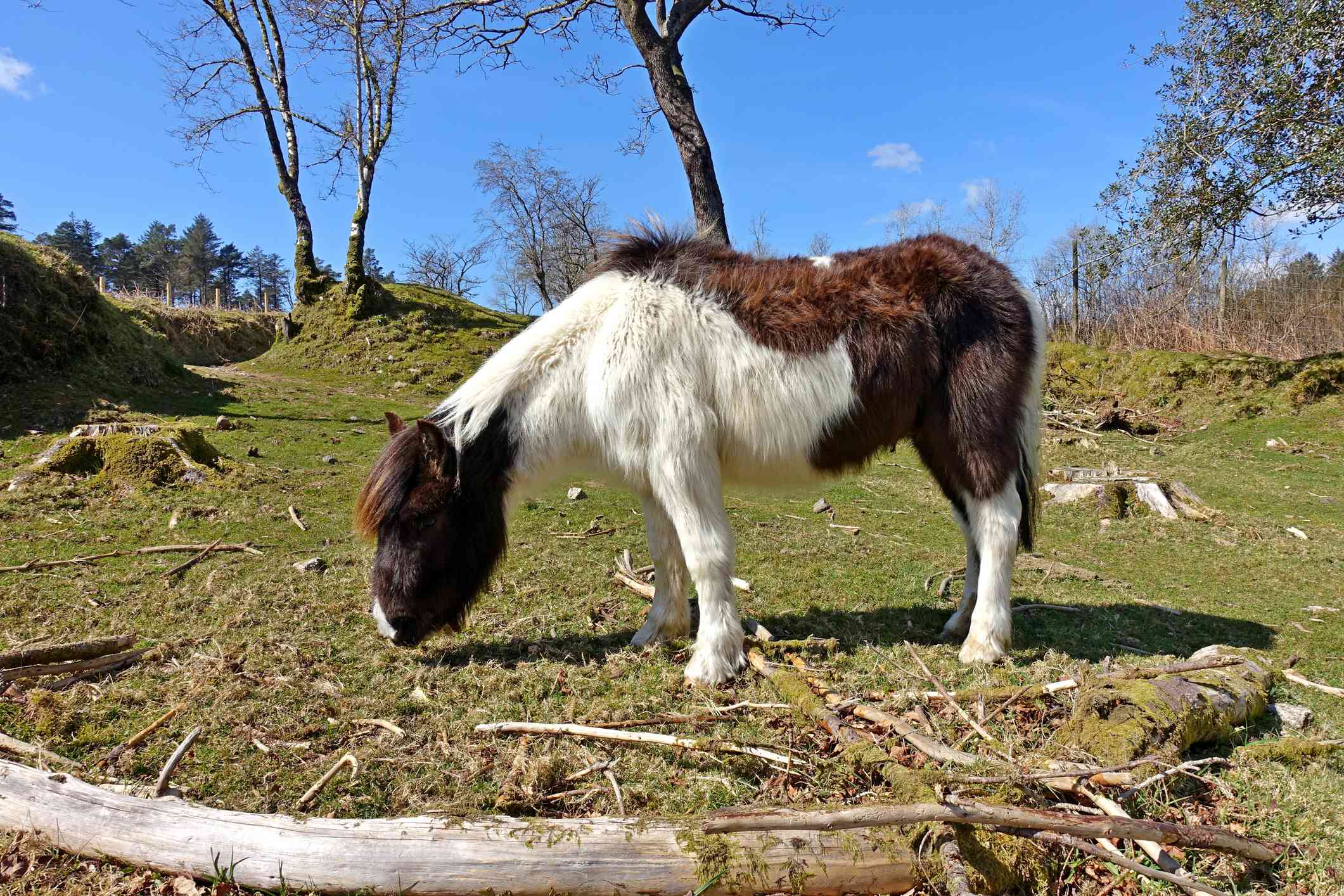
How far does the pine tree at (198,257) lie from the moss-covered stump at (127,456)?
190 ft

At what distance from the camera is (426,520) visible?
3906 millimetres

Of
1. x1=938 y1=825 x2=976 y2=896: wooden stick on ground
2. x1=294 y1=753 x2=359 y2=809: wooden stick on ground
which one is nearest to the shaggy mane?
x1=294 y1=753 x2=359 y2=809: wooden stick on ground

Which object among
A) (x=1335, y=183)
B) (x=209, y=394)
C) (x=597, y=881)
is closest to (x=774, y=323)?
(x=597, y=881)

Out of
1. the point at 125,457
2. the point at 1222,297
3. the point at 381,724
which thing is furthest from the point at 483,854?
the point at 1222,297

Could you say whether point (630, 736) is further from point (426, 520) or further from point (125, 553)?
point (125, 553)

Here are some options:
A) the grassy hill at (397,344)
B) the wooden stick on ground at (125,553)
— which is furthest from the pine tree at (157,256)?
the wooden stick on ground at (125,553)

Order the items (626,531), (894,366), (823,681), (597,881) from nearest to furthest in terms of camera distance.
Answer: (597,881), (823,681), (894,366), (626,531)

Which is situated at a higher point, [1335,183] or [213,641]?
[1335,183]

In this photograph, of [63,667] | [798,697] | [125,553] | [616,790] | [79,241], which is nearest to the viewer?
[616,790]

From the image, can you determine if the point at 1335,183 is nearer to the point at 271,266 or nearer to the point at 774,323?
the point at 774,323

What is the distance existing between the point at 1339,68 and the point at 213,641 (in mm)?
16122

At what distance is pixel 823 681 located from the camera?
12.4 feet

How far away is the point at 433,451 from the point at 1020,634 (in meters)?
4.00

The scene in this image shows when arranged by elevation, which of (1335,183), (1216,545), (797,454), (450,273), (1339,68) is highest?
(450,273)
